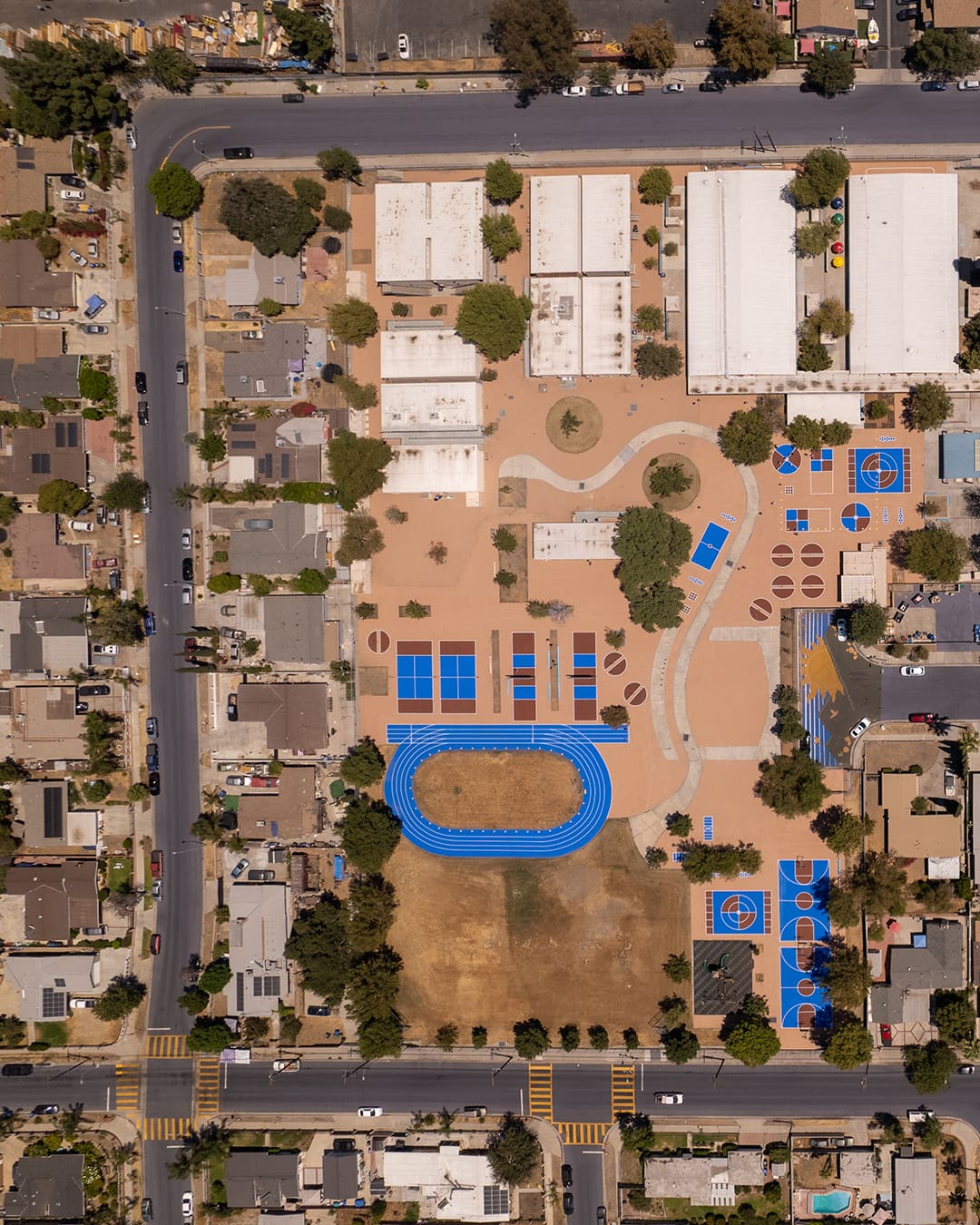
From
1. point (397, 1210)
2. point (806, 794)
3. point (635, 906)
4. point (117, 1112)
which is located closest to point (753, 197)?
point (806, 794)

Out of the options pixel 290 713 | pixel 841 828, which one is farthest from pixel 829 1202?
pixel 290 713

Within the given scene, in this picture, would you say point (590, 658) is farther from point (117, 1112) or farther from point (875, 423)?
point (117, 1112)

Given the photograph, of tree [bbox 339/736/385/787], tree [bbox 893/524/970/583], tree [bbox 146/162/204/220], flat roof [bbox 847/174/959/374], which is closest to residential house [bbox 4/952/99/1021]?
tree [bbox 339/736/385/787]

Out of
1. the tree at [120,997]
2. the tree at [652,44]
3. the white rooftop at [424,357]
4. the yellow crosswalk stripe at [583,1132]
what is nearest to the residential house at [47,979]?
Answer: the tree at [120,997]

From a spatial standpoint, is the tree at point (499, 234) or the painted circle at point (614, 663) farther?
the painted circle at point (614, 663)

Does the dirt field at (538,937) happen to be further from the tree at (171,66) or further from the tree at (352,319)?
the tree at (171,66)

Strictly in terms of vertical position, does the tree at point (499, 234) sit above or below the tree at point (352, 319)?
above
